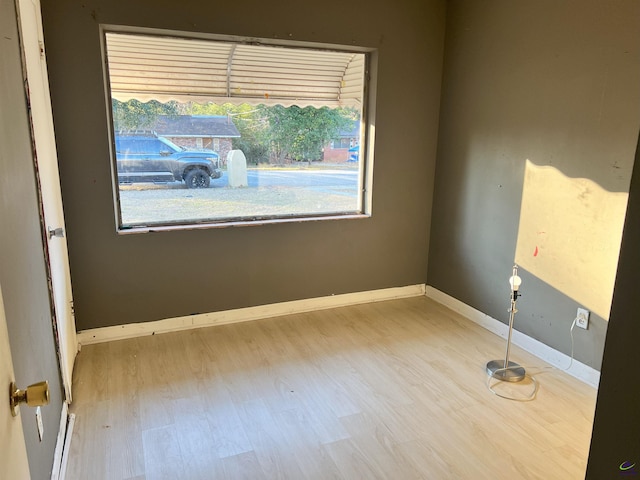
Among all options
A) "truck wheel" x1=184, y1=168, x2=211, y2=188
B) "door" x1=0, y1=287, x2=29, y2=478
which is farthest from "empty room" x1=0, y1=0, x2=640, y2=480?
"door" x1=0, y1=287, x2=29, y2=478

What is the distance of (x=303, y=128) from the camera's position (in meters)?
3.56

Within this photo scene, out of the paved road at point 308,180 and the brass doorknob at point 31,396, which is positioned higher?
the paved road at point 308,180

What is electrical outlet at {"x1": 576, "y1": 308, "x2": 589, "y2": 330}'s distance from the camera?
2.67m

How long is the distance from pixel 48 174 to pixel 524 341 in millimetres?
3074

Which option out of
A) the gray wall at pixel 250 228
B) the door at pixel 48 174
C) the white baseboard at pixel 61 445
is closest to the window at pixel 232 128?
the gray wall at pixel 250 228

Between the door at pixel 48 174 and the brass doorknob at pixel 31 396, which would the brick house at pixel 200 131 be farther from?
the brass doorknob at pixel 31 396

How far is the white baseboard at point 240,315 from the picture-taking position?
3139 mm

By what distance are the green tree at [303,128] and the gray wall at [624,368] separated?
2.91 metres

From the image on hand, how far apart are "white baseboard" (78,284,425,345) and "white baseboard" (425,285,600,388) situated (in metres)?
0.33

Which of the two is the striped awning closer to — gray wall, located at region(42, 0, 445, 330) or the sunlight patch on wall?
gray wall, located at region(42, 0, 445, 330)

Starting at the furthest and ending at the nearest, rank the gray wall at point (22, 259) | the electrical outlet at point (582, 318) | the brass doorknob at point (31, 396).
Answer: the electrical outlet at point (582, 318) < the gray wall at point (22, 259) < the brass doorknob at point (31, 396)

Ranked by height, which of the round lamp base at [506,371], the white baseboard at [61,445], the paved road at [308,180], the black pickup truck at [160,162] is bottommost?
the round lamp base at [506,371]

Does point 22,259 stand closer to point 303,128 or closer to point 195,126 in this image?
point 195,126

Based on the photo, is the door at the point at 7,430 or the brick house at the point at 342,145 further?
the brick house at the point at 342,145
